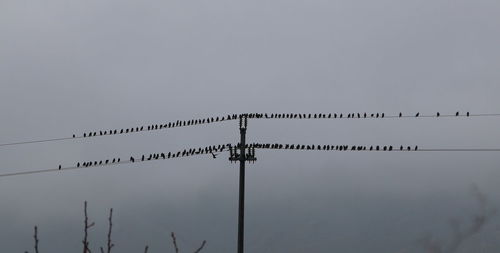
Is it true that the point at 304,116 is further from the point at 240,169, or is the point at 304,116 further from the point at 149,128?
the point at 149,128

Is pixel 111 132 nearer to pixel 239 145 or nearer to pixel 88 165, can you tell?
pixel 88 165

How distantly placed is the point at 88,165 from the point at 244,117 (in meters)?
15.1

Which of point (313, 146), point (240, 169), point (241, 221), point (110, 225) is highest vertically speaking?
point (313, 146)

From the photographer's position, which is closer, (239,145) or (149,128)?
(239,145)

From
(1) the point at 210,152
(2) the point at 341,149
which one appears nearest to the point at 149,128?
(1) the point at 210,152

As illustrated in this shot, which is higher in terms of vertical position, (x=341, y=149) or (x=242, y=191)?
(x=341, y=149)

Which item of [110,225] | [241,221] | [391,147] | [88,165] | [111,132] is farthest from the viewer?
[88,165]

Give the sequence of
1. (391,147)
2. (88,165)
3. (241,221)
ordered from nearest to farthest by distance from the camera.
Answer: (241,221), (391,147), (88,165)

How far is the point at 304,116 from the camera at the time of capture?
159 ft

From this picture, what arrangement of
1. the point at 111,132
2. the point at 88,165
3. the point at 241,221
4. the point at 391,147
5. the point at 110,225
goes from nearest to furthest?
the point at 110,225 < the point at 241,221 < the point at 391,147 < the point at 111,132 < the point at 88,165

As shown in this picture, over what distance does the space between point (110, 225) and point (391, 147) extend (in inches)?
1517

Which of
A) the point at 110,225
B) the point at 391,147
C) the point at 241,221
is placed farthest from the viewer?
the point at 391,147

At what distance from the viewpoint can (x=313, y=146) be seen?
157 feet

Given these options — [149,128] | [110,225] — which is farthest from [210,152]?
[110,225]
